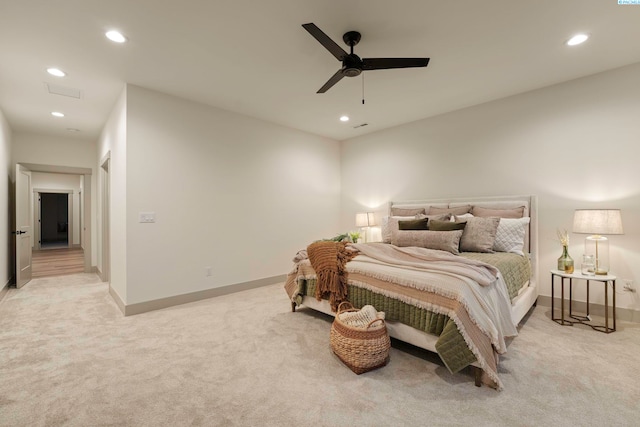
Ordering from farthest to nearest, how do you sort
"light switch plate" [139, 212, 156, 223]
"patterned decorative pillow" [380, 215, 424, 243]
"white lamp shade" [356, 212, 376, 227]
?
"white lamp shade" [356, 212, 376, 227] → "patterned decorative pillow" [380, 215, 424, 243] → "light switch plate" [139, 212, 156, 223]

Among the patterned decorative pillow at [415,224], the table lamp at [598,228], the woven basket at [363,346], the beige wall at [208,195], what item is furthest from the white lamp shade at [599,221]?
the beige wall at [208,195]

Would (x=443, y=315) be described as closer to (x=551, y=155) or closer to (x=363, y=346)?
(x=363, y=346)

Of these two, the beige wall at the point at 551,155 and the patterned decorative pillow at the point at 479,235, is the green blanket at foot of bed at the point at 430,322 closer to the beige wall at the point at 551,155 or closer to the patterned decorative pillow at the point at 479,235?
the patterned decorative pillow at the point at 479,235

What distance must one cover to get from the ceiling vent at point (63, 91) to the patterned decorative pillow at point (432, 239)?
14.2 feet

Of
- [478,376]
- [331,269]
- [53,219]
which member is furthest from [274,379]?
Answer: [53,219]

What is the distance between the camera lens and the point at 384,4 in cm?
A: 212

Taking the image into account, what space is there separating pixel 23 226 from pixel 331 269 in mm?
5367

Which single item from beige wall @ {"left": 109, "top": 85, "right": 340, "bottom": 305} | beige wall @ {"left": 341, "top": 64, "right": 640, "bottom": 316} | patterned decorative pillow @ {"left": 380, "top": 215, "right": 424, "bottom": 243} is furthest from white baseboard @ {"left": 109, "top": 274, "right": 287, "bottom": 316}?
beige wall @ {"left": 341, "top": 64, "right": 640, "bottom": 316}

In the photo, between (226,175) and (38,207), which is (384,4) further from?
(38,207)

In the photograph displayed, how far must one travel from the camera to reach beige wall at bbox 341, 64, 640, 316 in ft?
9.93

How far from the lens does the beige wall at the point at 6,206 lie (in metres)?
4.10

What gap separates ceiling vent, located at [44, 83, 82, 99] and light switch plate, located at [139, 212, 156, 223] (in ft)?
5.62

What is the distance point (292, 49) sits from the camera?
8.75 feet

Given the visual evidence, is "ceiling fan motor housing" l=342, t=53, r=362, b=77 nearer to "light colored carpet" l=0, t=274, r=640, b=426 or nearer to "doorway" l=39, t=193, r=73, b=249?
"light colored carpet" l=0, t=274, r=640, b=426
